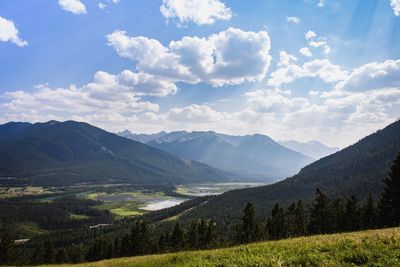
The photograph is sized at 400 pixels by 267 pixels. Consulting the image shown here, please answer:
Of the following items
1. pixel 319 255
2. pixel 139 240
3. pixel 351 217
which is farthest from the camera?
pixel 139 240

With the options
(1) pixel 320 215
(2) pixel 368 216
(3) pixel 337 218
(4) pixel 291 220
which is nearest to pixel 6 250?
(4) pixel 291 220

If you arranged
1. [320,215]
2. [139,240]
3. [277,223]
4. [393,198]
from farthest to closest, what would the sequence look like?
[277,223] → [139,240] → [320,215] → [393,198]

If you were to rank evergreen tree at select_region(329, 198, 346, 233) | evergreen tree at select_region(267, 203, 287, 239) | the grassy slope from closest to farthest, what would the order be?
1. the grassy slope
2. evergreen tree at select_region(329, 198, 346, 233)
3. evergreen tree at select_region(267, 203, 287, 239)

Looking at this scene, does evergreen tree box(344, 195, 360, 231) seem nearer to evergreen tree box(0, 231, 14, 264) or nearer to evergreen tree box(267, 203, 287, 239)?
evergreen tree box(267, 203, 287, 239)

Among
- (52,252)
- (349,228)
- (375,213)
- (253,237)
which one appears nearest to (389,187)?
(375,213)

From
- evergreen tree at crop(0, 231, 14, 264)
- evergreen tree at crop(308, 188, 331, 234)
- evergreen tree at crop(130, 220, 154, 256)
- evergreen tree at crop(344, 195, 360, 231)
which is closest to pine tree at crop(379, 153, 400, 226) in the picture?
evergreen tree at crop(344, 195, 360, 231)

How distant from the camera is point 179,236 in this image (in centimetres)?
10050

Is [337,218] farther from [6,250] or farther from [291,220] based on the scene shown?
[6,250]

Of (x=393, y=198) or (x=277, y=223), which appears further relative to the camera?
(x=277, y=223)

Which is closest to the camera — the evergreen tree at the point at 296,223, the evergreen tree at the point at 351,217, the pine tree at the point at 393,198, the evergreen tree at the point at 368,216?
the pine tree at the point at 393,198

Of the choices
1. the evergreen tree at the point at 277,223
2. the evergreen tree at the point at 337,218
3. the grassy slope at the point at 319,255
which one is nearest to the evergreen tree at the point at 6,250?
the evergreen tree at the point at 277,223

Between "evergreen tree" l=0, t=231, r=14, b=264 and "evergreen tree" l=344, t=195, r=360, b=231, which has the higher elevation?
"evergreen tree" l=344, t=195, r=360, b=231

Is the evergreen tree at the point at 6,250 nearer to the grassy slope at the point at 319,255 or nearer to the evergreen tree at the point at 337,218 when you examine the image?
the evergreen tree at the point at 337,218

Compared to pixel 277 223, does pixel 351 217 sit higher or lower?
higher
